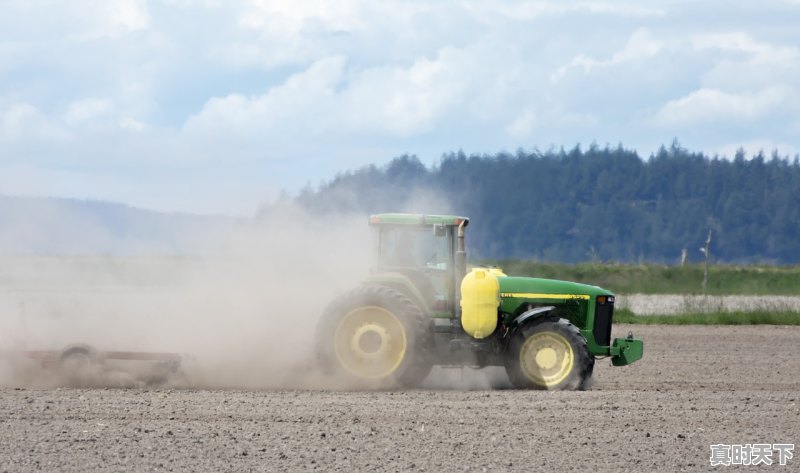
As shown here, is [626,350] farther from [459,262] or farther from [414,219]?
[414,219]

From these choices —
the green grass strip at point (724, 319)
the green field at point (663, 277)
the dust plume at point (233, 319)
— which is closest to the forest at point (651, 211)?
the green field at point (663, 277)

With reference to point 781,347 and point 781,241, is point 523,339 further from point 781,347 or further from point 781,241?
point 781,241

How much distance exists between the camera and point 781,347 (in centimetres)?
2067

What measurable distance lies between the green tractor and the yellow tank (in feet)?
0.04

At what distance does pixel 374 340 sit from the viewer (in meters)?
13.9

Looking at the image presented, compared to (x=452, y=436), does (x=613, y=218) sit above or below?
above

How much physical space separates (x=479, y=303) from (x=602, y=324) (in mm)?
1865

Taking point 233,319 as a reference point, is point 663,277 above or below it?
above

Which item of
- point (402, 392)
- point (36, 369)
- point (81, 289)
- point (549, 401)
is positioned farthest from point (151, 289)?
point (549, 401)

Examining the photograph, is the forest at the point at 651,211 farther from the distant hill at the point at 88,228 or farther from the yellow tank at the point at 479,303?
the yellow tank at the point at 479,303

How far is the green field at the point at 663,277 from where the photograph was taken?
4100 cm

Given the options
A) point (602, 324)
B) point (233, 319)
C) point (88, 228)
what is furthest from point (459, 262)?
point (88, 228)

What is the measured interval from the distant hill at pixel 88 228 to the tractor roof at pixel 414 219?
701cm

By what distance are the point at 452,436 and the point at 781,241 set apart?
304ft
